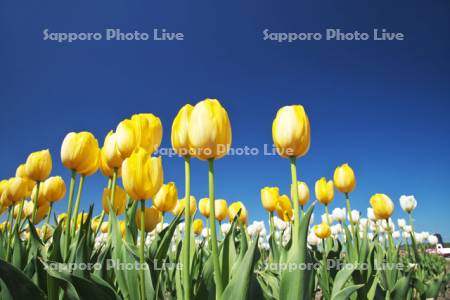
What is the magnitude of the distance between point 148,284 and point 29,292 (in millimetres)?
525

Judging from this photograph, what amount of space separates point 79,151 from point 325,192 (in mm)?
2690

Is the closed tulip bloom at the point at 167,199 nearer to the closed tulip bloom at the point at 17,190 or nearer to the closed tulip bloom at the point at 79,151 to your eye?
the closed tulip bloom at the point at 79,151

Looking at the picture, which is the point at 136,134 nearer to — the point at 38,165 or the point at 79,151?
the point at 79,151

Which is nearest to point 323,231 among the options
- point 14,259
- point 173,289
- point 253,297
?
point 173,289

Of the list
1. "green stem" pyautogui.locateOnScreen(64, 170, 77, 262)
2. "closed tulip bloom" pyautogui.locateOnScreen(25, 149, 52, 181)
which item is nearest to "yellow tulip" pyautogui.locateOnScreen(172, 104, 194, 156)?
"green stem" pyautogui.locateOnScreen(64, 170, 77, 262)

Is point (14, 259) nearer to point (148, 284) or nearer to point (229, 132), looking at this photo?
point (148, 284)

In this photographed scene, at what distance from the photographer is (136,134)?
1744mm

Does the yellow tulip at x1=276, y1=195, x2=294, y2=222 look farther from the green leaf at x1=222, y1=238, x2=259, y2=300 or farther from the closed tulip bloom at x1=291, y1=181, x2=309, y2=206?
the green leaf at x1=222, y1=238, x2=259, y2=300

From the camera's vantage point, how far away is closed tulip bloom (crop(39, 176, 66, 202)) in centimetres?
281

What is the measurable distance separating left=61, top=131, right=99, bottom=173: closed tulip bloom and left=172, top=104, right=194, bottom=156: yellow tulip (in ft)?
3.00

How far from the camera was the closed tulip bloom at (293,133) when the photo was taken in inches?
58.7

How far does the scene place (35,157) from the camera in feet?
8.73

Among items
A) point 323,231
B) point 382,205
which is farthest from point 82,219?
point 323,231

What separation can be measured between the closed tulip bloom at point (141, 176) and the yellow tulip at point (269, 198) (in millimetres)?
2005
